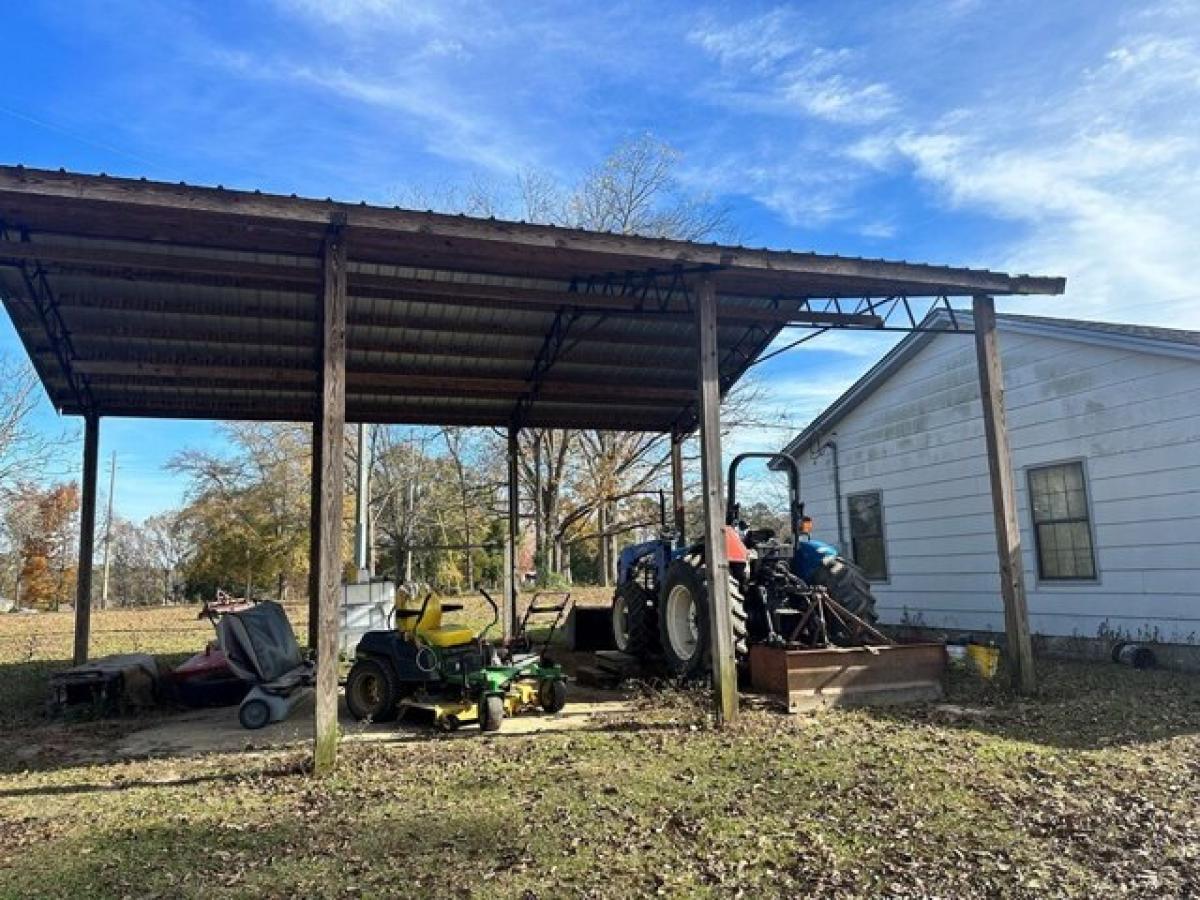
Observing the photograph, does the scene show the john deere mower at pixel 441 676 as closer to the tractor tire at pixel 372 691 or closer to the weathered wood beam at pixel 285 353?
the tractor tire at pixel 372 691

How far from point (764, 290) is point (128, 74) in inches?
238

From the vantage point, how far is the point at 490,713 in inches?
242

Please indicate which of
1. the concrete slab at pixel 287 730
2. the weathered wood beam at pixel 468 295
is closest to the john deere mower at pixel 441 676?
the concrete slab at pixel 287 730

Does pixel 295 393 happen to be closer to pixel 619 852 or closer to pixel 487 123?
pixel 487 123

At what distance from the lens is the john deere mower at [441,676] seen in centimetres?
636

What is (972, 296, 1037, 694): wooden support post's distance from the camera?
7043mm

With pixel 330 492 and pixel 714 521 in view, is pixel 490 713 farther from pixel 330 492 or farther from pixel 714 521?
pixel 714 521

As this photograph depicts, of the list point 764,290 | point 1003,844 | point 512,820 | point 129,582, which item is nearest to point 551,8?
point 764,290

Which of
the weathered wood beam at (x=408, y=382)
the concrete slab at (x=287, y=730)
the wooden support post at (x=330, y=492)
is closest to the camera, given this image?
the wooden support post at (x=330, y=492)

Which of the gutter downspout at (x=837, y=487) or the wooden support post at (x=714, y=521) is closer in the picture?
the wooden support post at (x=714, y=521)

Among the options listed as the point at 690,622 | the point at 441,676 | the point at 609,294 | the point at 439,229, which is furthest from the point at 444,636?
the point at 609,294

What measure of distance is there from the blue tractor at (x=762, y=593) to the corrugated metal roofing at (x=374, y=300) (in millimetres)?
2167

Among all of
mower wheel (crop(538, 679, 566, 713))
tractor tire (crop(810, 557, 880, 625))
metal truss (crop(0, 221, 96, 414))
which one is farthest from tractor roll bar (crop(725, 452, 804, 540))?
metal truss (crop(0, 221, 96, 414))

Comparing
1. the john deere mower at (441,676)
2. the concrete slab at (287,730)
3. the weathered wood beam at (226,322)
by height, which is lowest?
the concrete slab at (287,730)
